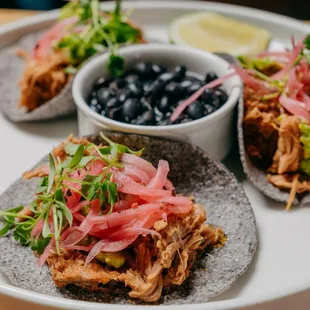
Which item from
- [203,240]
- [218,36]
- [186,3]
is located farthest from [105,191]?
[186,3]

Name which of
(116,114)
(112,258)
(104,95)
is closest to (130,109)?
(116,114)

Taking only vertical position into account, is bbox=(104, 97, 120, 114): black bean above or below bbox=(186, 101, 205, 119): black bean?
below

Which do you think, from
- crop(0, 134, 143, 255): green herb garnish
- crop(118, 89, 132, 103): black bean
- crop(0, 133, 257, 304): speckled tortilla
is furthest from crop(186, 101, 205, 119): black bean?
crop(0, 134, 143, 255): green herb garnish

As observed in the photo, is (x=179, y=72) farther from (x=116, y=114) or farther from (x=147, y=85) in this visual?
(x=116, y=114)

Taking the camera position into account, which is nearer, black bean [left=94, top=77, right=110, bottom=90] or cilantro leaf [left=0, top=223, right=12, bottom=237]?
cilantro leaf [left=0, top=223, right=12, bottom=237]

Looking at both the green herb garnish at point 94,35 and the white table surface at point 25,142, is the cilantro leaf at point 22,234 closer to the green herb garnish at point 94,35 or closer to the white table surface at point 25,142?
the white table surface at point 25,142

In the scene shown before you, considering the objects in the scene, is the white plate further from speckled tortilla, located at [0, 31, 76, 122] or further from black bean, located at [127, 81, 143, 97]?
black bean, located at [127, 81, 143, 97]

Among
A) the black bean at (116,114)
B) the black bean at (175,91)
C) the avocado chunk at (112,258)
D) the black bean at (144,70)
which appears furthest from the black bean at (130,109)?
the avocado chunk at (112,258)
